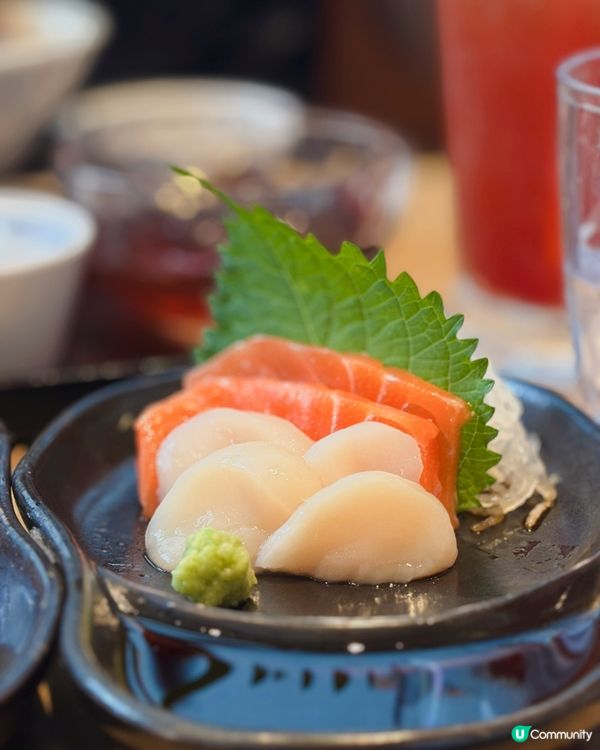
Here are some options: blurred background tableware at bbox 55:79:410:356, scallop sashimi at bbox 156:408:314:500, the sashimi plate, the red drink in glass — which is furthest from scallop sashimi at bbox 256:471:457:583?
the red drink in glass

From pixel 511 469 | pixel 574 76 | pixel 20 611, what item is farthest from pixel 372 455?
pixel 574 76

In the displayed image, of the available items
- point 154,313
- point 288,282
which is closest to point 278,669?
point 288,282

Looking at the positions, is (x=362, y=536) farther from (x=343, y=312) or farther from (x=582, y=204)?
(x=582, y=204)

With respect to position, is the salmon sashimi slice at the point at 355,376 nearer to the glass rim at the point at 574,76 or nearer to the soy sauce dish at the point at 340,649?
the soy sauce dish at the point at 340,649

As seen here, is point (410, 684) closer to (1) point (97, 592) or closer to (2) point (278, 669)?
(2) point (278, 669)

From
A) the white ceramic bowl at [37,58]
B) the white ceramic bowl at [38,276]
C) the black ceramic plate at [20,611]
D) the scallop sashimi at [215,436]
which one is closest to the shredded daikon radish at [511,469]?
the scallop sashimi at [215,436]
